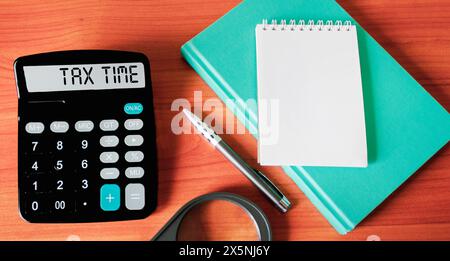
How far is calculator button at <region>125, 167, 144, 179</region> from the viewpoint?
45 centimetres

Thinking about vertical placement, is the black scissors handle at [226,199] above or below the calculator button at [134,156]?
below

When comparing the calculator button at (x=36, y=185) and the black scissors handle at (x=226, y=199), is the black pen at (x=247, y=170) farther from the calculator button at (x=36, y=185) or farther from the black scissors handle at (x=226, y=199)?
the calculator button at (x=36, y=185)

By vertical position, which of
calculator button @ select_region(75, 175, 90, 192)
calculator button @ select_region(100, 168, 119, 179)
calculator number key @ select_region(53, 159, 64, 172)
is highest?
calculator number key @ select_region(53, 159, 64, 172)

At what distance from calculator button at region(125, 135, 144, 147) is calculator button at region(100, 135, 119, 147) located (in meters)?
0.01

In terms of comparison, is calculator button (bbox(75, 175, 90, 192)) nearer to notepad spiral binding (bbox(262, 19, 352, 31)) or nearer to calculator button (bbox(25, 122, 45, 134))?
calculator button (bbox(25, 122, 45, 134))

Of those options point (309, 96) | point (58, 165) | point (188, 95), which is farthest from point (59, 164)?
point (309, 96)

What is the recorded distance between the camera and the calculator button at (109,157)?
1.48 ft

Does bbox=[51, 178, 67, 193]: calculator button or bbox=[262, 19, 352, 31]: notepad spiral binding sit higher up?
bbox=[262, 19, 352, 31]: notepad spiral binding

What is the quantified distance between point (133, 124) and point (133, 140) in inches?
0.7

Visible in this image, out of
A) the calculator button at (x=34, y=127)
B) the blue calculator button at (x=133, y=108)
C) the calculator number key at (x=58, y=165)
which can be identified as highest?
the blue calculator button at (x=133, y=108)

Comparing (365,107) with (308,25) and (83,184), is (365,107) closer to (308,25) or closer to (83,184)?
(308,25)

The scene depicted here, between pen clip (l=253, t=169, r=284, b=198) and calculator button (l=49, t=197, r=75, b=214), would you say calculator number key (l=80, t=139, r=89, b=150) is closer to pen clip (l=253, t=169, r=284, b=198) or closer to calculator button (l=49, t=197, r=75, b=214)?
calculator button (l=49, t=197, r=75, b=214)

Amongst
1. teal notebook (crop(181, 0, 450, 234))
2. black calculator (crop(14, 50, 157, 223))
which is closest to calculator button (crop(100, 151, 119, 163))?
black calculator (crop(14, 50, 157, 223))

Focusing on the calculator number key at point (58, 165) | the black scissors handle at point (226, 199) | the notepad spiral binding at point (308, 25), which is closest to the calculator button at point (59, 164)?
the calculator number key at point (58, 165)
